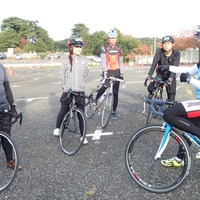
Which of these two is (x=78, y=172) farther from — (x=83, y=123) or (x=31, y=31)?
(x=31, y=31)

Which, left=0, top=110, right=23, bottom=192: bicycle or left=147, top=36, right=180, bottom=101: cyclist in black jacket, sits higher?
left=147, top=36, right=180, bottom=101: cyclist in black jacket

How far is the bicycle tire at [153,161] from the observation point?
10.7 feet

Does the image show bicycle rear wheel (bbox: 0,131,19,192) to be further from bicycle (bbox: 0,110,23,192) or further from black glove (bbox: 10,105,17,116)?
black glove (bbox: 10,105,17,116)

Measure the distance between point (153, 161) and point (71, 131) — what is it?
1.81 metres

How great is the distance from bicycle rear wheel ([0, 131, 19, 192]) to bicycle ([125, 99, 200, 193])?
1418 mm

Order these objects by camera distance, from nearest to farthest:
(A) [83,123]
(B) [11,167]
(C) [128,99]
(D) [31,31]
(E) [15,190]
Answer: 1. (E) [15,190]
2. (B) [11,167]
3. (A) [83,123]
4. (C) [128,99]
5. (D) [31,31]

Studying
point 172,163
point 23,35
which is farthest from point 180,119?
point 23,35

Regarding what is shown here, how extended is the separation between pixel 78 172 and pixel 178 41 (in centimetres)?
6327

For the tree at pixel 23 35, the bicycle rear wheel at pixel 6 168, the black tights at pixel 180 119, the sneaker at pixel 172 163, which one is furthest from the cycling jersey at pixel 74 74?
the tree at pixel 23 35

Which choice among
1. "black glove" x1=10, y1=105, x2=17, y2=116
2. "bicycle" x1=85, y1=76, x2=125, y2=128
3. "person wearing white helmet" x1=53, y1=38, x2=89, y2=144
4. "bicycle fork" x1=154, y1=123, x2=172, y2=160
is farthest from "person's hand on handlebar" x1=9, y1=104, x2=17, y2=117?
"bicycle" x1=85, y1=76, x2=125, y2=128

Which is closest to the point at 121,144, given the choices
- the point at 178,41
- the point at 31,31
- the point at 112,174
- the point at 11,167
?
the point at 112,174

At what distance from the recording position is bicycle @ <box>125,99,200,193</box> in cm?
327

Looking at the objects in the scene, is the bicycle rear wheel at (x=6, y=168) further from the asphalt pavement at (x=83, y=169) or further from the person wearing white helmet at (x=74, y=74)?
the person wearing white helmet at (x=74, y=74)

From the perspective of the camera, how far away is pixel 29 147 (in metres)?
5.24
